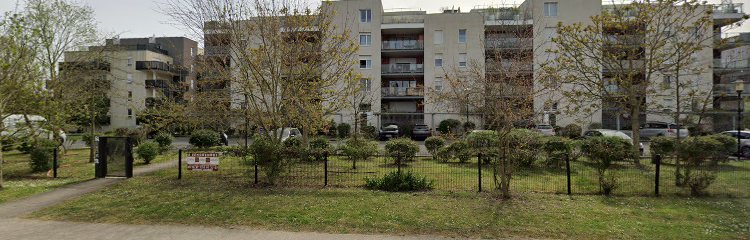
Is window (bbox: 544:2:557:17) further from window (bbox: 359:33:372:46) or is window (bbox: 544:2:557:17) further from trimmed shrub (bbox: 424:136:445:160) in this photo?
trimmed shrub (bbox: 424:136:445:160)

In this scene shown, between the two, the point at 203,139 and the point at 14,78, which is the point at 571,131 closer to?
the point at 203,139

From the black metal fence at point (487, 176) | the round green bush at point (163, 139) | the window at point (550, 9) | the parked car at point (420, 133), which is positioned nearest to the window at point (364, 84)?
the black metal fence at point (487, 176)

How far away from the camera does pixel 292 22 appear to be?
10797mm

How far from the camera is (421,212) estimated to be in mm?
7242

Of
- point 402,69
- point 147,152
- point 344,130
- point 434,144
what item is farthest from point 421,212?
point 402,69

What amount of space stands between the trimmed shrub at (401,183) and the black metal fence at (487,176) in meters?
0.36

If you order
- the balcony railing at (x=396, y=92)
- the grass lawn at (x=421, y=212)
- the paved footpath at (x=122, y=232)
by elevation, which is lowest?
the paved footpath at (x=122, y=232)

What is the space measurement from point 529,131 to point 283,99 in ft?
22.5

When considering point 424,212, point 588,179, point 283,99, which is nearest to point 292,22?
point 283,99

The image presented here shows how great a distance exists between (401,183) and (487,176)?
3.47 metres

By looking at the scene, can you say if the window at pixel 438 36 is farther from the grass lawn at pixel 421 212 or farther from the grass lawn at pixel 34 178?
the grass lawn at pixel 421 212

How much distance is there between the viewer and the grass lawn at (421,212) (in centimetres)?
630

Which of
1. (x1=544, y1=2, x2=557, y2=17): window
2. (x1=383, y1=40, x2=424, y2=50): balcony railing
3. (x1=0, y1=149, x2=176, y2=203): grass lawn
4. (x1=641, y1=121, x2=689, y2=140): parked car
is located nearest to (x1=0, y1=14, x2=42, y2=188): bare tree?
(x1=0, y1=149, x2=176, y2=203): grass lawn

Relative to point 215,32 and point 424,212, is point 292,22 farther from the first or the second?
point 424,212
